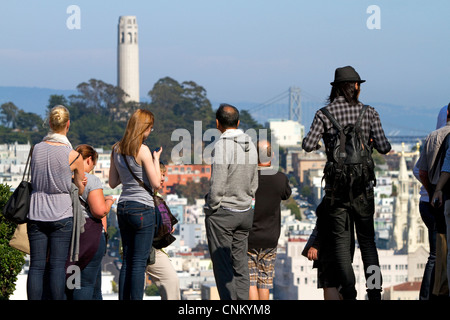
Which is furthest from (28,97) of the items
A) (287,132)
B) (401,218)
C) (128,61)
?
(401,218)

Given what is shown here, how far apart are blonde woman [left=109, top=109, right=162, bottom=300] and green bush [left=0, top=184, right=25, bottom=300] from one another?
Result: 3.26 ft

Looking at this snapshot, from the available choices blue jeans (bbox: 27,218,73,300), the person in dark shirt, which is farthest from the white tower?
blue jeans (bbox: 27,218,73,300)

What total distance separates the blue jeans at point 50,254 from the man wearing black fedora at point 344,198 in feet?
2.87

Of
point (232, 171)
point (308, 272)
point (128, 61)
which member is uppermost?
point (128, 61)

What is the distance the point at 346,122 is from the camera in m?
3.72

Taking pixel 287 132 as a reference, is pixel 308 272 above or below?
below

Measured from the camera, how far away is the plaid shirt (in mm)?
3688

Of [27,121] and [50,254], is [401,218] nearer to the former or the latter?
[27,121]

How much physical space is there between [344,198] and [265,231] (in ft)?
1.93

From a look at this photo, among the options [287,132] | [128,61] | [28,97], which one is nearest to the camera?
[128,61]

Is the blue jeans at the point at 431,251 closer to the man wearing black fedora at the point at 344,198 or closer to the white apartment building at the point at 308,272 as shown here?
the man wearing black fedora at the point at 344,198

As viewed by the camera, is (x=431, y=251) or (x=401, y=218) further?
(x=401, y=218)

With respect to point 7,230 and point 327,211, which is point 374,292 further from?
point 7,230
